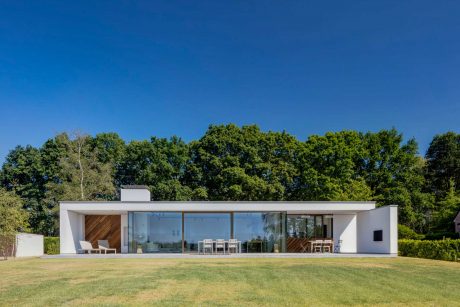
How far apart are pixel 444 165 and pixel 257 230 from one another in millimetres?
26576

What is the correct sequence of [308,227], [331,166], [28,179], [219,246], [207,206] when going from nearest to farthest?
[207,206] < [219,246] < [308,227] < [331,166] < [28,179]

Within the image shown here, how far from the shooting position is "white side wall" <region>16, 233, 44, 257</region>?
2214 cm

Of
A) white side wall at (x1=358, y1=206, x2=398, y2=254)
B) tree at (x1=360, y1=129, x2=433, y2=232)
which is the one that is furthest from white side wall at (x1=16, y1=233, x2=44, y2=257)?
tree at (x1=360, y1=129, x2=433, y2=232)

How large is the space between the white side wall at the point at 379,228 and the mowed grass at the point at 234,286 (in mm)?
6696

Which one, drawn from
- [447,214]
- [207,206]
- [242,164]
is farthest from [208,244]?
[447,214]

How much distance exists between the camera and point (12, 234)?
2127 cm

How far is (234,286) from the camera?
9805 mm

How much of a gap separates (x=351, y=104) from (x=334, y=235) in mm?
12726

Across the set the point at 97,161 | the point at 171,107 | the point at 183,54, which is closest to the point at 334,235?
the point at 183,54

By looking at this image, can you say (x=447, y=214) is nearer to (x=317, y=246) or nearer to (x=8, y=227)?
(x=317, y=246)

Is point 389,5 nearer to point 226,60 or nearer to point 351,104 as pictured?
point 226,60

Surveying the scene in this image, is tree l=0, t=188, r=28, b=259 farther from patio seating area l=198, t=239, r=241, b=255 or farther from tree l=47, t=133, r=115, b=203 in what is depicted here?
tree l=47, t=133, r=115, b=203

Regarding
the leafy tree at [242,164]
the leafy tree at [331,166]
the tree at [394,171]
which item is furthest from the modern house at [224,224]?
the tree at [394,171]

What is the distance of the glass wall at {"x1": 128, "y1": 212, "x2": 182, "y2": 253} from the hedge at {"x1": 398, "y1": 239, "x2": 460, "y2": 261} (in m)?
11.3
